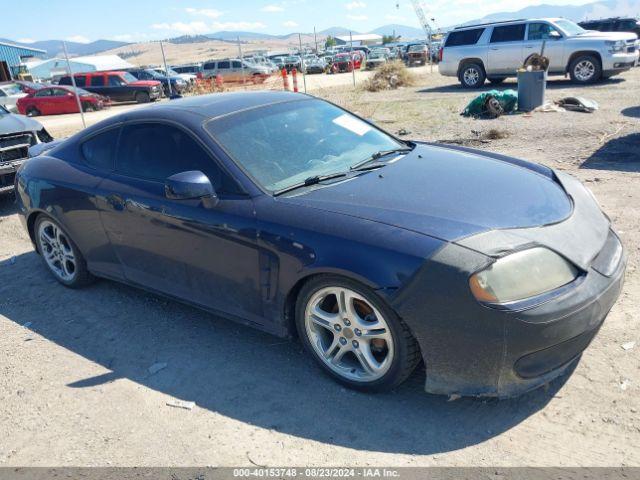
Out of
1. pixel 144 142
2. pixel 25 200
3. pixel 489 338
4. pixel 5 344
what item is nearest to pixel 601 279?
pixel 489 338

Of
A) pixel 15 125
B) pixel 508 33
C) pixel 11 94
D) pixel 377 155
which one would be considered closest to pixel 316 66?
pixel 11 94

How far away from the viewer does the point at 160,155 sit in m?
3.80

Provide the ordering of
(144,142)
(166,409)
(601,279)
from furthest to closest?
(144,142) < (166,409) < (601,279)

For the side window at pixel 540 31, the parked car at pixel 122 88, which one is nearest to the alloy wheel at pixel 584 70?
the side window at pixel 540 31

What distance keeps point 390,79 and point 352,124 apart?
59.7 ft

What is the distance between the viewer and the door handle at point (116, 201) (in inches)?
154

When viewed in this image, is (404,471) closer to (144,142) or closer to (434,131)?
(144,142)

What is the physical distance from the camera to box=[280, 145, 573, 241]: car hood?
281 centimetres

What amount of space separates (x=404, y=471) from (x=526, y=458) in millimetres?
570

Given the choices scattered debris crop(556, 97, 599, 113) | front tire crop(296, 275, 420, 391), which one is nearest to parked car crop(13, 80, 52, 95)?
scattered debris crop(556, 97, 599, 113)

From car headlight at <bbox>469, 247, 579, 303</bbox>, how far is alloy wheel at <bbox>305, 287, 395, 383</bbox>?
0.55 m

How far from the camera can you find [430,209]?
2.92 m

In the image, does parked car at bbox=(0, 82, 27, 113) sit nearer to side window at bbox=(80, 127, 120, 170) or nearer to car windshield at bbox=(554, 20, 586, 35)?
car windshield at bbox=(554, 20, 586, 35)

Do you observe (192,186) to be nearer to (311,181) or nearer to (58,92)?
(311,181)
